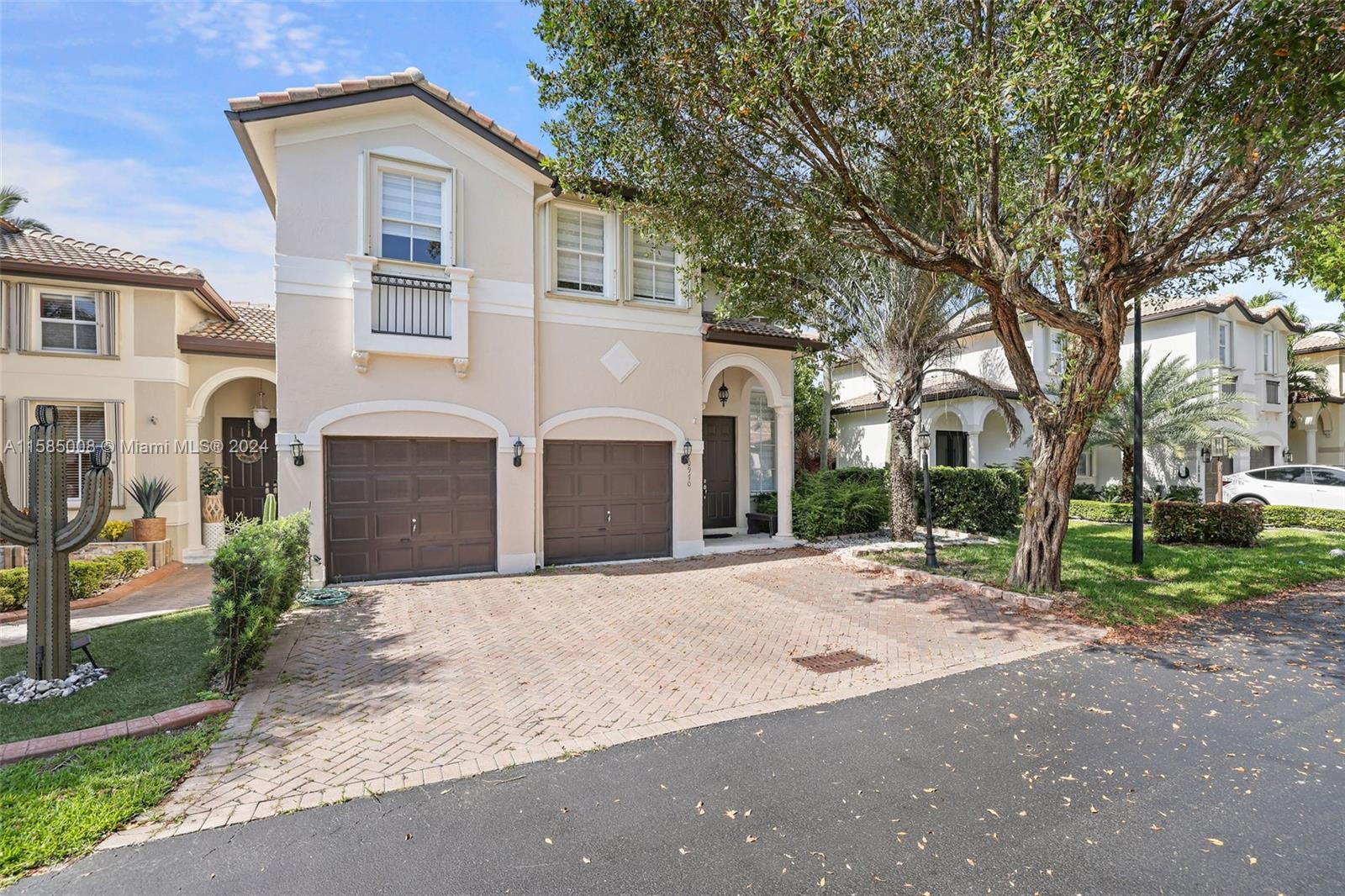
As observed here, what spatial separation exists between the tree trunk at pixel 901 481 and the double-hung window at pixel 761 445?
3.28 metres

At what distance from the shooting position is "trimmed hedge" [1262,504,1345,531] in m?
16.7

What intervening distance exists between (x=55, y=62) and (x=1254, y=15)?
13.2 m

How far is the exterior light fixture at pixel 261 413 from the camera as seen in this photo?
13938 mm

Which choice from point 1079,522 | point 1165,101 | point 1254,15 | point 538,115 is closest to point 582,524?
point 538,115

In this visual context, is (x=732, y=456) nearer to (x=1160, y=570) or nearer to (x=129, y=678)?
(x=1160, y=570)

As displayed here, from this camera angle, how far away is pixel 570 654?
6.92m

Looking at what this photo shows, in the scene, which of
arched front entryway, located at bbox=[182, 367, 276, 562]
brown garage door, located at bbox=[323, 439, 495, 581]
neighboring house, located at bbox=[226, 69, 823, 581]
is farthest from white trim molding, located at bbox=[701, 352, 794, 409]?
arched front entryway, located at bbox=[182, 367, 276, 562]

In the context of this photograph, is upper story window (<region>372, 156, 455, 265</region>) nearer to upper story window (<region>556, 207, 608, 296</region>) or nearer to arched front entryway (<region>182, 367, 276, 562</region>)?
upper story window (<region>556, 207, 608, 296</region>)

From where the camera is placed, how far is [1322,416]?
28938 mm

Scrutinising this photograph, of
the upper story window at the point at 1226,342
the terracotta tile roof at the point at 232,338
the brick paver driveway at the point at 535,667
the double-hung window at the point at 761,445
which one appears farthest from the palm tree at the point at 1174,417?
the terracotta tile roof at the point at 232,338

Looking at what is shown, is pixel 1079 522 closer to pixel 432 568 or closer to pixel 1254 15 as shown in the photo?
pixel 1254 15

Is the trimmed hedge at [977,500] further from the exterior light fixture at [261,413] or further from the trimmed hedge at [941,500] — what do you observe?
the exterior light fixture at [261,413]

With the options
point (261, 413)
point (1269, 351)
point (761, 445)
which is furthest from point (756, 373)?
point (1269, 351)

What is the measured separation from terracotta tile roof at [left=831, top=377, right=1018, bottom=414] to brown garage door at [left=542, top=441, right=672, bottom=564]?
405 inches
